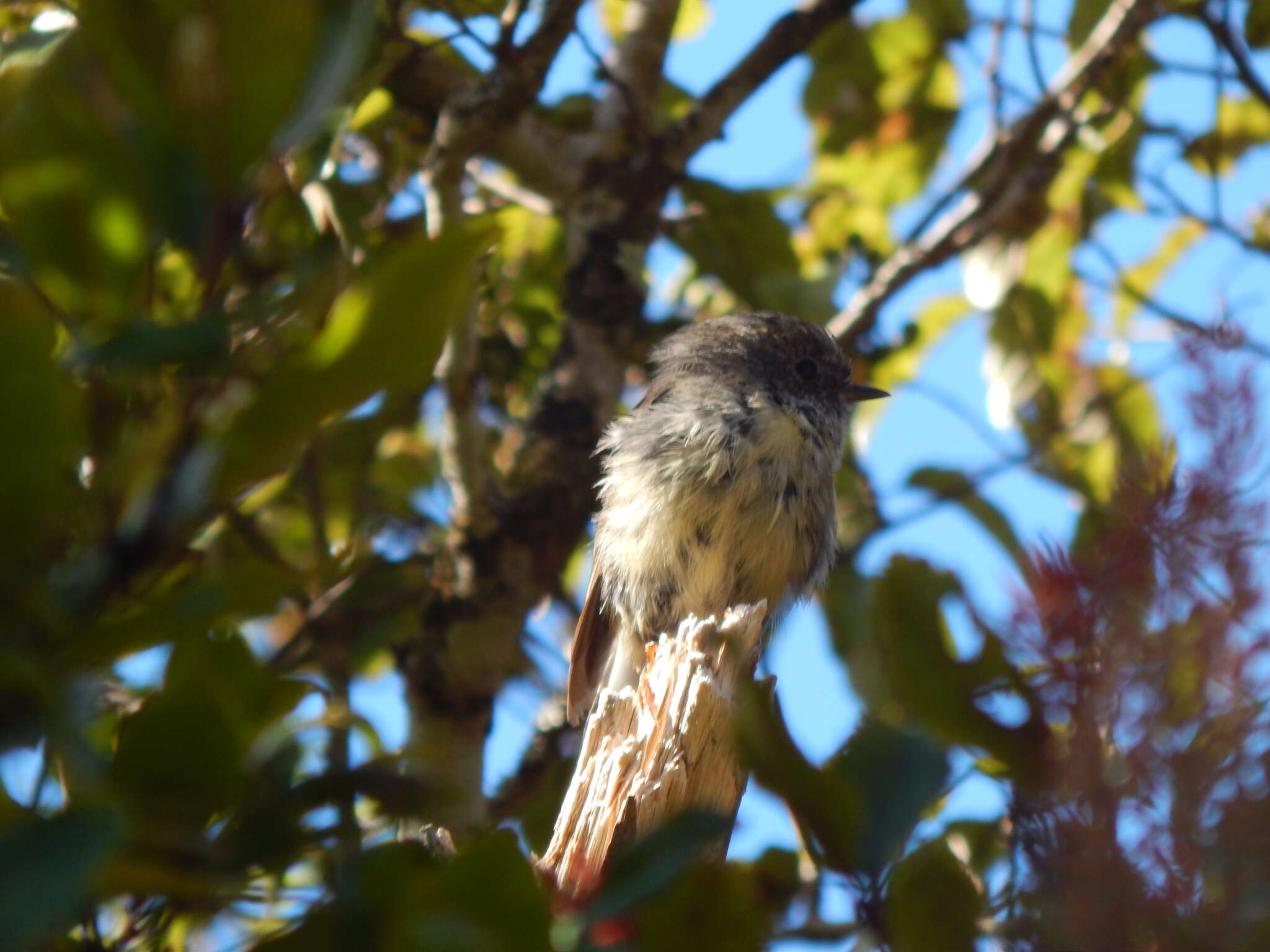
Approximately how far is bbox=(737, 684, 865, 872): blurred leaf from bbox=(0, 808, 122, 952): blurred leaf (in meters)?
0.74

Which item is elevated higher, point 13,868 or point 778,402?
point 778,402

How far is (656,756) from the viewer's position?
2.91 metres

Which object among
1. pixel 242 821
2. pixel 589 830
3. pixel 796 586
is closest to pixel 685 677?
pixel 589 830

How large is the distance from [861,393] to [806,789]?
3815 mm

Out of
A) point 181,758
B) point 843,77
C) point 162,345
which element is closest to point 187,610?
point 181,758

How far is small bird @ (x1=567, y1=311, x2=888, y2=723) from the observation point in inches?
181

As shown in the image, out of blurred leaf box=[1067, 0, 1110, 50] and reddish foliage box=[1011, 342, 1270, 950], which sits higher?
blurred leaf box=[1067, 0, 1110, 50]

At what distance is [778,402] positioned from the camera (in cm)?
495

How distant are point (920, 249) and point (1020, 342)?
0.65 m

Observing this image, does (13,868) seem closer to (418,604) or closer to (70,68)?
(70,68)

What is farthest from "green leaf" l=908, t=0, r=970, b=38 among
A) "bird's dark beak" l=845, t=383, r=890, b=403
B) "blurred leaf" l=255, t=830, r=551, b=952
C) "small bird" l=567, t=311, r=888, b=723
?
"blurred leaf" l=255, t=830, r=551, b=952

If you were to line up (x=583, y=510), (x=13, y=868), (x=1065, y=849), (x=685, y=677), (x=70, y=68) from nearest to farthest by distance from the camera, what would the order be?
(x=1065, y=849)
(x=13, y=868)
(x=70, y=68)
(x=685, y=677)
(x=583, y=510)

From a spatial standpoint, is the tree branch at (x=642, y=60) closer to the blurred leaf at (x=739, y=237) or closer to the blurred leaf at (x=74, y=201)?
the blurred leaf at (x=739, y=237)

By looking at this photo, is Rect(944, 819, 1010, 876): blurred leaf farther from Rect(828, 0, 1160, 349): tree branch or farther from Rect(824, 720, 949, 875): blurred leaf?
Rect(828, 0, 1160, 349): tree branch
